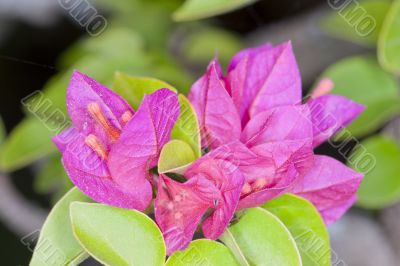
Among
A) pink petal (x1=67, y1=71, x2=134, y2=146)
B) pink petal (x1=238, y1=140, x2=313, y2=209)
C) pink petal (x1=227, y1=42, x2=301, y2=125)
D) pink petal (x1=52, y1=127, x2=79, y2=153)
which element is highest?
pink petal (x1=67, y1=71, x2=134, y2=146)

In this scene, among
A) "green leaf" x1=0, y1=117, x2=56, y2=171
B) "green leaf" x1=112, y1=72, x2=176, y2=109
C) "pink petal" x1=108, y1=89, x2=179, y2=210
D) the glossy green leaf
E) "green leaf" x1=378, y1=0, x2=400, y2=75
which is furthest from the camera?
the glossy green leaf

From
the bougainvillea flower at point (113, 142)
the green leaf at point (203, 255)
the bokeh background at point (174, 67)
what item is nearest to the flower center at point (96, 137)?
the bougainvillea flower at point (113, 142)

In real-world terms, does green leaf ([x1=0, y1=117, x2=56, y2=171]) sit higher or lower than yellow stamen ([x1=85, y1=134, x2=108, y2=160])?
lower

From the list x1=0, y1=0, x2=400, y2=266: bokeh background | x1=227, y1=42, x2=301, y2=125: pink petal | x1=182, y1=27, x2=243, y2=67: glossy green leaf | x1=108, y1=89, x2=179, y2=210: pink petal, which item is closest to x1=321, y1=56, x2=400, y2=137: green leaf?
x1=0, y1=0, x2=400, y2=266: bokeh background

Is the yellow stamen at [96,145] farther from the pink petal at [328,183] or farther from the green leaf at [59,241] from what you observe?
the pink petal at [328,183]

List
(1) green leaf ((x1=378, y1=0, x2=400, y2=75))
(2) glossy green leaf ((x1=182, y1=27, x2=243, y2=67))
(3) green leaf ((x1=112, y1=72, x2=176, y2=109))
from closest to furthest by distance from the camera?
(3) green leaf ((x1=112, y1=72, x2=176, y2=109)) → (1) green leaf ((x1=378, y1=0, x2=400, y2=75)) → (2) glossy green leaf ((x1=182, y1=27, x2=243, y2=67))

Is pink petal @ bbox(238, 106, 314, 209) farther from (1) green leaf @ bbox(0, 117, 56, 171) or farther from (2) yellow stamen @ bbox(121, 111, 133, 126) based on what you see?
(1) green leaf @ bbox(0, 117, 56, 171)
